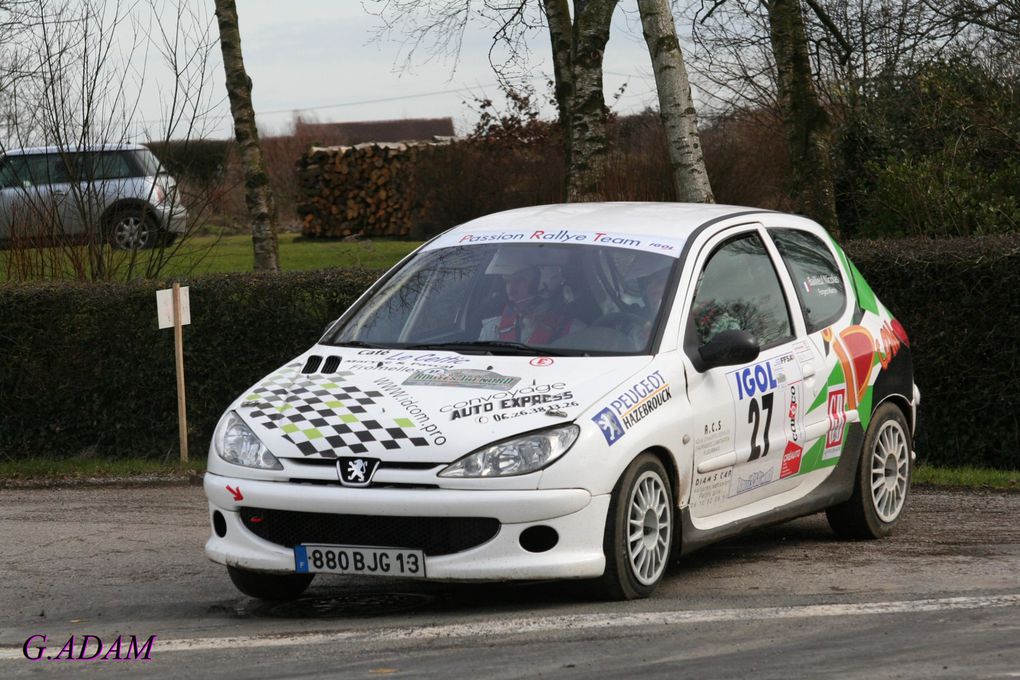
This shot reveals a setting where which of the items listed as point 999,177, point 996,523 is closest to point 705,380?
point 996,523

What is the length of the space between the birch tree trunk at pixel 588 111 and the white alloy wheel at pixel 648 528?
29.3ft

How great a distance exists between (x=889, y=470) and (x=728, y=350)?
1.97m

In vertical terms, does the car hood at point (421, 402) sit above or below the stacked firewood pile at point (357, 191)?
below

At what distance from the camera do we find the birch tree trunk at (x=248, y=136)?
17.1 m

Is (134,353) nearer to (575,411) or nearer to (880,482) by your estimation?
(880,482)

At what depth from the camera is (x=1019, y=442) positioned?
10.9 metres

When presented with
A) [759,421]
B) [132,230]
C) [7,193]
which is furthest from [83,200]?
[759,421]

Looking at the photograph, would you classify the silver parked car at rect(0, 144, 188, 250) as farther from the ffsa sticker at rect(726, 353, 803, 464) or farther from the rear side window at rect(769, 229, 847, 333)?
the ffsa sticker at rect(726, 353, 803, 464)

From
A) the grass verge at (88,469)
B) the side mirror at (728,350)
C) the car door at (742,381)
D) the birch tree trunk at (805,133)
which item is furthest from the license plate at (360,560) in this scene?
the birch tree trunk at (805,133)

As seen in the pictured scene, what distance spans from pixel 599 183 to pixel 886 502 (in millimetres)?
7707

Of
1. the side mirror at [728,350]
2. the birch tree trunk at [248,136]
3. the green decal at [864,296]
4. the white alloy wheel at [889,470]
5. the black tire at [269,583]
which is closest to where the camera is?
the black tire at [269,583]

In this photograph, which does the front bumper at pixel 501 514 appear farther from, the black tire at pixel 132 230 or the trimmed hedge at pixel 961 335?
the black tire at pixel 132 230

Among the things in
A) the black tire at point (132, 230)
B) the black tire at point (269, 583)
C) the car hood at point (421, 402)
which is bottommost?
the black tire at point (269, 583)

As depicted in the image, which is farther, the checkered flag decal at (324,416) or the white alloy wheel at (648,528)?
the white alloy wheel at (648,528)
